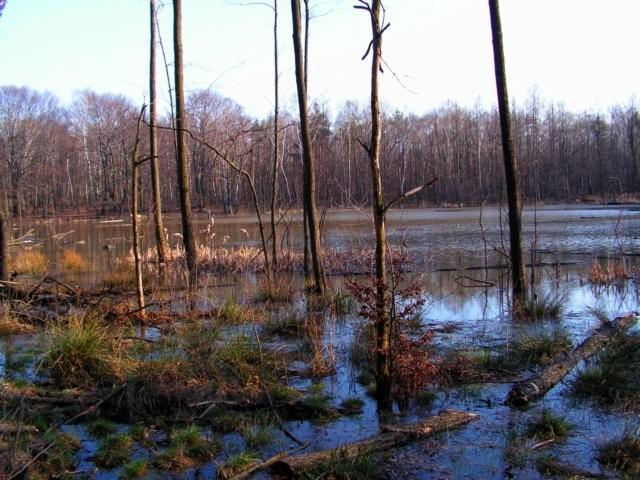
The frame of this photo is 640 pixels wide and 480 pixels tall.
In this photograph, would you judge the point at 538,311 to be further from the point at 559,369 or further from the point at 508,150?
the point at 559,369

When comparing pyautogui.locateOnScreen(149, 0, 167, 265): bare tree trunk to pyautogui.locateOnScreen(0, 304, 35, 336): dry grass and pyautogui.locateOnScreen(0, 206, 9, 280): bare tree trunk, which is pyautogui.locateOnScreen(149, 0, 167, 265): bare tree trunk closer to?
pyautogui.locateOnScreen(0, 206, 9, 280): bare tree trunk

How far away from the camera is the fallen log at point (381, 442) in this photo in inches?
175

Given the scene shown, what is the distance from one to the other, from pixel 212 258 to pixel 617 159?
237 feet

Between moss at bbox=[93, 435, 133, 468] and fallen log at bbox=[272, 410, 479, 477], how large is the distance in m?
1.20

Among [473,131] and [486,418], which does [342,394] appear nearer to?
[486,418]

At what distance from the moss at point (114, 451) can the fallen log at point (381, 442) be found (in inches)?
47.2

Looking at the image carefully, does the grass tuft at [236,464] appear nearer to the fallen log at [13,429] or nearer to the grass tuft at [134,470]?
the grass tuft at [134,470]

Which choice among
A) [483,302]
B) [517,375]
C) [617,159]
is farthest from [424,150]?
[517,375]

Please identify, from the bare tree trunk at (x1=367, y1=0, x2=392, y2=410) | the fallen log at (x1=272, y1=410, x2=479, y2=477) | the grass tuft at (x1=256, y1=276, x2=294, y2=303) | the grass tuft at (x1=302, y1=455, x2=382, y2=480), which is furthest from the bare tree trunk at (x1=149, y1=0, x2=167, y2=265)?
the grass tuft at (x1=302, y1=455, x2=382, y2=480)

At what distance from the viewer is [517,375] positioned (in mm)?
6641

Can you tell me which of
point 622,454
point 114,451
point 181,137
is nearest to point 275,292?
point 181,137

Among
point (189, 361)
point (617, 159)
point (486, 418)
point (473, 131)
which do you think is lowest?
point (486, 418)

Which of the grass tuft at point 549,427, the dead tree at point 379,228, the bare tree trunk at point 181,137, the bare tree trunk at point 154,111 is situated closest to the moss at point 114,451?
the dead tree at point 379,228

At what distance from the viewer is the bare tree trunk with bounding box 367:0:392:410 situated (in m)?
5.59
